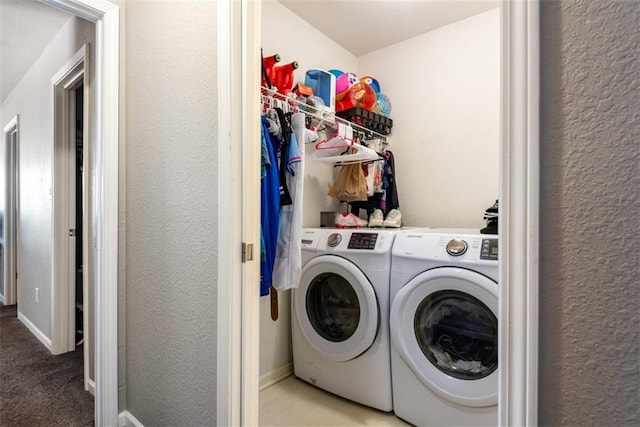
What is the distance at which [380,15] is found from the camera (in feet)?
7.72

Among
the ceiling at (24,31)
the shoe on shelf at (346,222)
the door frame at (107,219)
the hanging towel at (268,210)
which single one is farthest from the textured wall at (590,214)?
the ceiling at (24,31)

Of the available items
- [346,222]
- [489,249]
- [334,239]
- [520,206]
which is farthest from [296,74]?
[520,206]

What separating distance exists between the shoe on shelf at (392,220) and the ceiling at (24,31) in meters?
2.49

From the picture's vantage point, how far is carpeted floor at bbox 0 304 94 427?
1.67 metres

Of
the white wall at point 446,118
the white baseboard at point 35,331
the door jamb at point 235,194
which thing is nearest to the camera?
the door jamb at point 235,194

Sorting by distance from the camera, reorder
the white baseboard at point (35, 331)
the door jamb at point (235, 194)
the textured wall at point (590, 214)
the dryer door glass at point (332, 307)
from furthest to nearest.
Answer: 1. the white baseboard at point (35, 331)
2. the dryer door glass at point (332, 307)
3. the door jamb at point (235, 194)
4. the textured wall at point (590, 214)

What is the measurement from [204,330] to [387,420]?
1165 mm

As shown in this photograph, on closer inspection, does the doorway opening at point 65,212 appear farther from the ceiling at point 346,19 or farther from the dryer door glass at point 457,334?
the dryer door glass at point 457,334

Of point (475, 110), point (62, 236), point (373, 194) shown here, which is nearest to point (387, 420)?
point (373, 194)

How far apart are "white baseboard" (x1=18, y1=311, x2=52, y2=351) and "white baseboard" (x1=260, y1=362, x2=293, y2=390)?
1.71 m

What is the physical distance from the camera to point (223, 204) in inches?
42.7

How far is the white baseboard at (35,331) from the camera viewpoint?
2.55 metres

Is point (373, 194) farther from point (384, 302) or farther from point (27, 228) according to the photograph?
point (27, 228)

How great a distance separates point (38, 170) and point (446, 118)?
131 inches
